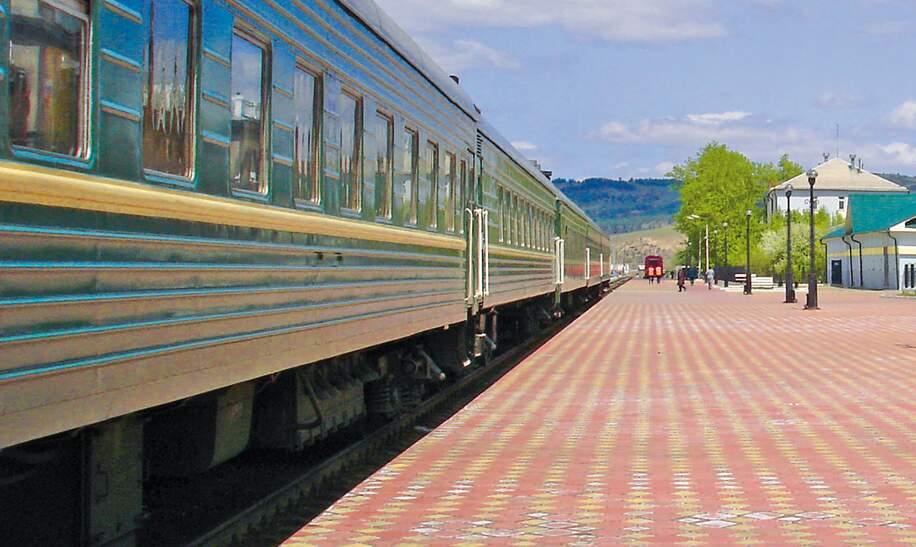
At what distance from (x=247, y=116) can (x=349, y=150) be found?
7.39 ft

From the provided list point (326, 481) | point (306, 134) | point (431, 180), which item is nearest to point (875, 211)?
point (431, 180)

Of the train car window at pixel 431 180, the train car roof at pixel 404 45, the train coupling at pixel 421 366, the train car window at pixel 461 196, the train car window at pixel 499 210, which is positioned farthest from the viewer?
the train car window at pixel 499 210

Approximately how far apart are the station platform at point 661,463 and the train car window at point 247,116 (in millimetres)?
2110

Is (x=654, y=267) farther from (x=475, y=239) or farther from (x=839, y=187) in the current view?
(x=475, y=239)

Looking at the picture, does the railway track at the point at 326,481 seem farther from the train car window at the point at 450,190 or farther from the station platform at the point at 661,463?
the train car window at the point at 450,190

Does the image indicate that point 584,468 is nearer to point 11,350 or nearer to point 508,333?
point 11,350

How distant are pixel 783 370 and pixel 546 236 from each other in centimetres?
797

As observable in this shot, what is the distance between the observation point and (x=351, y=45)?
8.84 m

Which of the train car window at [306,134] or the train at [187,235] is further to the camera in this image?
the train car window at [306,134]

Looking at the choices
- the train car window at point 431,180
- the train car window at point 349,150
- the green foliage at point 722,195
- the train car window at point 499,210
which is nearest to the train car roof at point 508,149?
the train car window at point 499,210

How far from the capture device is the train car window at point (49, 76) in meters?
4.25

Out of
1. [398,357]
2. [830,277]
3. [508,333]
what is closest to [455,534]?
[398,357]

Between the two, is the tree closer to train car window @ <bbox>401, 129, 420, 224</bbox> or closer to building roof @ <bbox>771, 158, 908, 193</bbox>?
building roof @ <bbox>771, 158, 908, 193</bbox>

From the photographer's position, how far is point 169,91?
5535 mm
